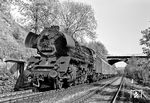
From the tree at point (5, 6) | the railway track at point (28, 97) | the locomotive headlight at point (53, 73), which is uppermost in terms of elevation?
the tree at point (5, 6)

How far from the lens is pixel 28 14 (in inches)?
1582

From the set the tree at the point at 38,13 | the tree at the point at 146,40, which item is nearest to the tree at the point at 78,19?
the tree at the point at 38,13

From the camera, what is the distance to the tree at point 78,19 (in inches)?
2053

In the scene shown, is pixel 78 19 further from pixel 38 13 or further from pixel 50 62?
pixel 50 62

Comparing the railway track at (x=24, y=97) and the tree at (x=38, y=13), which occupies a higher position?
the tree at (x=38, y=13)

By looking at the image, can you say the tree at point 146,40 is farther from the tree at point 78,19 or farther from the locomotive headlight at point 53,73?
the tree at point 78,19

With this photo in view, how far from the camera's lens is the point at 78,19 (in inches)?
2057

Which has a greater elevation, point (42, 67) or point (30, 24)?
point (30, 24)

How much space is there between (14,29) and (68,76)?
55.4 feet

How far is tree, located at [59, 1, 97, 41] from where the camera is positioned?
2053 inches

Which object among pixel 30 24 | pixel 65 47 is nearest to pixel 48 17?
pixel 30 24

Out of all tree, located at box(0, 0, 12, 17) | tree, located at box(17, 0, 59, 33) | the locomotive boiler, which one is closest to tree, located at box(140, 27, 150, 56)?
the locomotive boiler

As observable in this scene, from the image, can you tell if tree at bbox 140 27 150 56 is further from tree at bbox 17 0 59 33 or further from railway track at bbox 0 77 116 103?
tree at bbox 17 0 59 33

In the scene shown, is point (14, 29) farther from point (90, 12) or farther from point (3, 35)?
point (90, 12)
